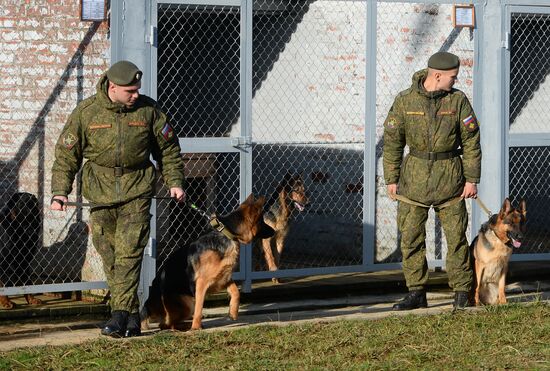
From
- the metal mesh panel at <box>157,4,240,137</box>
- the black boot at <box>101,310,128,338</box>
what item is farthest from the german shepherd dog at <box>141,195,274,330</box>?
the metal mesh panel at <box>157,4,240,137</box>

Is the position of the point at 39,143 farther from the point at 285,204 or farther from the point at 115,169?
the point at 285,204

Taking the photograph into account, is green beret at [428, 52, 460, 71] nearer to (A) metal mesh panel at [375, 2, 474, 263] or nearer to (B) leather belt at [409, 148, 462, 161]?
(B) leather belt at [409, 148, 462, 161]

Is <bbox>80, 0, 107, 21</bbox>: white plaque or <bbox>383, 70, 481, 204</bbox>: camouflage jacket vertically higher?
<bbox>80, 0, 107, 21</bbox>: white plaque

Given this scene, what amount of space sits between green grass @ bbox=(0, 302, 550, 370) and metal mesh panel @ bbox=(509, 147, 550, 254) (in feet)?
18.8

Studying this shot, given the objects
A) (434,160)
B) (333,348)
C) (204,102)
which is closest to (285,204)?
(204,102)

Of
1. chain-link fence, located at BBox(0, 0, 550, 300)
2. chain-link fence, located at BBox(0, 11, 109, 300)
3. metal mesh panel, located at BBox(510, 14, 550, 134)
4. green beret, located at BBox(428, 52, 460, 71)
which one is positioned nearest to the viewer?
green beret, located at BBox(428, 52, 460, 71)

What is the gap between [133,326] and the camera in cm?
784

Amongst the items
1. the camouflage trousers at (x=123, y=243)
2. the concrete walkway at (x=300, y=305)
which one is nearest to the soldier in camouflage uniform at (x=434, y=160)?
the concrete walkway at (x=300, y=305)

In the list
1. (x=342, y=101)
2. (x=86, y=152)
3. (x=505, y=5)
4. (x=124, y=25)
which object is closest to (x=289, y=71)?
(x=342, y=101)

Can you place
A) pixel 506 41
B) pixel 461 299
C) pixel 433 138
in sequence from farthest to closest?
pixel 506 41, pixel 461 299, pixel 433 138

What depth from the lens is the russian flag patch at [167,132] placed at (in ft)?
25.7

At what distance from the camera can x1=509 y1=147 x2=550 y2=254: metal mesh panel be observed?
1384 cm

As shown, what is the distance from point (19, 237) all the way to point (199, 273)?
2.04m

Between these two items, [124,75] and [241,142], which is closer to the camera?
[124,75]
